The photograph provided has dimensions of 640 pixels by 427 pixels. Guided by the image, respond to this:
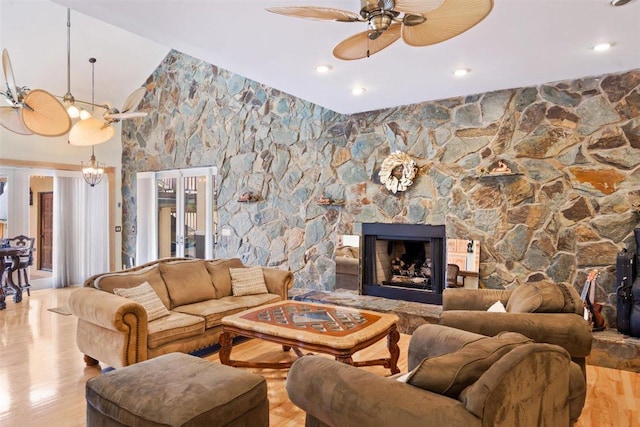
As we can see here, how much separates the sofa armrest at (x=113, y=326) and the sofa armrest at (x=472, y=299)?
2.51 metres

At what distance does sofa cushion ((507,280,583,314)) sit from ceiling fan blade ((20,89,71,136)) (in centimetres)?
368

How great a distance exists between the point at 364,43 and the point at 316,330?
1993 millimetres

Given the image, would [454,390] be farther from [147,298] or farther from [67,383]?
Result: [67,383]

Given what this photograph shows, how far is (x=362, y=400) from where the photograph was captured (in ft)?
5.26

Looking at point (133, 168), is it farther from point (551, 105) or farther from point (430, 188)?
point (551, 105)

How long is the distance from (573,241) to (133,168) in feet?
24.8

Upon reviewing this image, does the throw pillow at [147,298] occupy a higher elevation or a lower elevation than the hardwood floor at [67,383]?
higher

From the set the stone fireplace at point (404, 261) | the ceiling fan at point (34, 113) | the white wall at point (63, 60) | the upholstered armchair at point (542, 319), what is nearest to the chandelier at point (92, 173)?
the white wall at point (63, 60)

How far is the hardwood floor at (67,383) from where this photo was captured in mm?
2689

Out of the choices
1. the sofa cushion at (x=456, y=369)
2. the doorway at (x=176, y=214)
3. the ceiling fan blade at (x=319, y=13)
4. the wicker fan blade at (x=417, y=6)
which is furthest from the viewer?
the doorway at (x=176, y=214)

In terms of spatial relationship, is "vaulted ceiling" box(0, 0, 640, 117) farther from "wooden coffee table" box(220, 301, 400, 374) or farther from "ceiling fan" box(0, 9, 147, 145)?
"wooden coffee table" box(220, 301, 400, 374)

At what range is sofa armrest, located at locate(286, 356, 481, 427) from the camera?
1452 mm

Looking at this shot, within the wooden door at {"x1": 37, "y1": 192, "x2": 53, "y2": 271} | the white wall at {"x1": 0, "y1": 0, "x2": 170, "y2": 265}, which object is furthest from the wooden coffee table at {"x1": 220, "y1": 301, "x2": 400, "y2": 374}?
the wooden door at {"x1": 37, "y1": 192, "x2": 53, "y2": 271}

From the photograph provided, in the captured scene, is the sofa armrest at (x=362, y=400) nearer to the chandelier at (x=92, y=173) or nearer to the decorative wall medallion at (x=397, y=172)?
the decorative wall medallion at (x=397, y=172)
